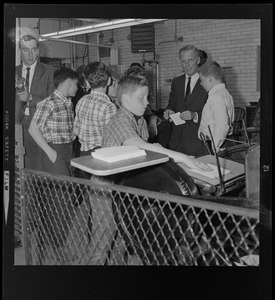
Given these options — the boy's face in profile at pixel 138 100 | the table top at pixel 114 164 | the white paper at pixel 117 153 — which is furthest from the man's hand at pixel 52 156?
the boy's face in profile at pixel 138 100

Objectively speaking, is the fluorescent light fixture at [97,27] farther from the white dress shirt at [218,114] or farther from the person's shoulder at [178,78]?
the white dress shirt at [218,114]

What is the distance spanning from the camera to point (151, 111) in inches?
87.5

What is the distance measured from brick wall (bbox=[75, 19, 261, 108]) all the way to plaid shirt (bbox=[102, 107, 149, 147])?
15 cm

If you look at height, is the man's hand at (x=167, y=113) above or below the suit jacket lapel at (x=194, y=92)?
below

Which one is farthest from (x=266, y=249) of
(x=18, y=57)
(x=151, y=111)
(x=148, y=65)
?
(x=18, y=57)

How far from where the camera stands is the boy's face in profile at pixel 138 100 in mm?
2195

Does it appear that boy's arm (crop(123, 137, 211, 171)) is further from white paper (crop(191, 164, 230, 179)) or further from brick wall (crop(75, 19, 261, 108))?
brick wall (crop(75, 19, 261, 108))

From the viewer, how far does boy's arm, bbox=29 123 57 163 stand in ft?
7.13

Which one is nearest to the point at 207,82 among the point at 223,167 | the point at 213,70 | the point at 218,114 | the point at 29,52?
the point at 213,70

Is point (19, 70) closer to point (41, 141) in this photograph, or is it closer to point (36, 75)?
point (36, 75)

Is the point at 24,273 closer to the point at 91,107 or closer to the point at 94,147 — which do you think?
the point at 94,147

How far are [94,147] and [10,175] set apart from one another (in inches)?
16.9

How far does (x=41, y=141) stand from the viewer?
2191 millimetres

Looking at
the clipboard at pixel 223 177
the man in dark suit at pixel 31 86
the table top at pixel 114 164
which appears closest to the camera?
the table top at pixel 114 164
